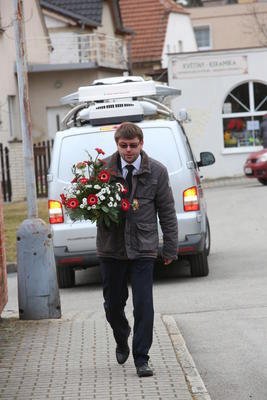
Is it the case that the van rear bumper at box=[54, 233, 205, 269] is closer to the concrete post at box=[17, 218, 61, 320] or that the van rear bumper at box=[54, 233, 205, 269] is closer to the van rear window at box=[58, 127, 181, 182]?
the van rear window at box=[58, 127, 181, 182]

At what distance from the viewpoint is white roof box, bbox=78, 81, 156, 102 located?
14438 mm

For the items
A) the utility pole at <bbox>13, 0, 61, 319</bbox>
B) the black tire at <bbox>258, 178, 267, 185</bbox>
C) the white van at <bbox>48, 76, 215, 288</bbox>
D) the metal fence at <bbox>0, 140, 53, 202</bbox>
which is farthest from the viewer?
the black tire at <bbox>258, 178, 267, 185</bbox>

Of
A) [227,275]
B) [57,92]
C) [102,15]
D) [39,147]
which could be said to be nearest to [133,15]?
[102,15]

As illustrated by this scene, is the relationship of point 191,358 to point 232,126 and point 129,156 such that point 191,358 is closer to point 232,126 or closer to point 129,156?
point 129,156

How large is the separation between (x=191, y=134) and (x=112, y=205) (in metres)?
27.9

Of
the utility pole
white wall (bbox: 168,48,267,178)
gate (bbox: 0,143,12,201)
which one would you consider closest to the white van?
the utility pole

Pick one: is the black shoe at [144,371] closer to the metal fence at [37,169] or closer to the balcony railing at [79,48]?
the metal fence at [37,169]

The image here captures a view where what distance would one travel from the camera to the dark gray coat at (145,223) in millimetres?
A: 7758

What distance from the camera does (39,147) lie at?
30.6m

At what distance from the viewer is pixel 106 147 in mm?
13281

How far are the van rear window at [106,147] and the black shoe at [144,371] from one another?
19.1 feet

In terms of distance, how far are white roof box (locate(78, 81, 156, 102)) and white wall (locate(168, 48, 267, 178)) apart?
20086mm

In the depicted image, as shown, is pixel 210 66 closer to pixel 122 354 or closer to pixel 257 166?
pixel 257 166

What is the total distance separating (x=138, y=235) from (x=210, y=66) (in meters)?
27.8
